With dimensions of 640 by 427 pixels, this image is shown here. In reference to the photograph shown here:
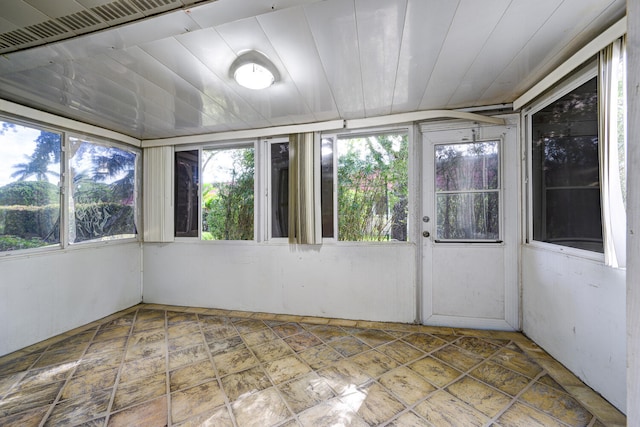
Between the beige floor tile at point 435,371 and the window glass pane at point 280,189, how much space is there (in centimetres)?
190

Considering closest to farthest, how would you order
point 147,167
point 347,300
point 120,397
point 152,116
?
point 120,397 < point 152,116 < point 347,300 < point 147,167

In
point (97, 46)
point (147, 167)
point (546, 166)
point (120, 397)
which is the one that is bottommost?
point (120, 397)

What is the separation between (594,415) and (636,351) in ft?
4.41

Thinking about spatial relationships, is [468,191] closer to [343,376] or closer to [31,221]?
[343,376]

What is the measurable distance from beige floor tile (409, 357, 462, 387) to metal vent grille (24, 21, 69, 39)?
9.73ft

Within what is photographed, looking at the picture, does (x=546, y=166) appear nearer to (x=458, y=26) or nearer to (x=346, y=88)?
(x=458, y=26)

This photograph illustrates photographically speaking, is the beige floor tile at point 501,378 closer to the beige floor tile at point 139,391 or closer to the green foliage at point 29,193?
the beige floor tile at point 139,391

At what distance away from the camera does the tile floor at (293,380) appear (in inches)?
59.6

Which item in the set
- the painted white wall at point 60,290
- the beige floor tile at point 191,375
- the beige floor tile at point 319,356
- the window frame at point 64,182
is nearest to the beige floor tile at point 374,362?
the beige floor tile at point 319,356

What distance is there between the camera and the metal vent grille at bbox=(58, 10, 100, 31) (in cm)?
116

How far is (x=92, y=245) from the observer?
9.73 ft

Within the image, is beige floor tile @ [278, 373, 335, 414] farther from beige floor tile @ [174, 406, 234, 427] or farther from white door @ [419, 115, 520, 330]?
white door @ [419, 115, 520, 330]

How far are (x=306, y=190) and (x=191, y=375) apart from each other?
78.0 inches

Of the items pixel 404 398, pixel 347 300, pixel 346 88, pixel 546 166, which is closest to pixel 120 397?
pixel 404 398
